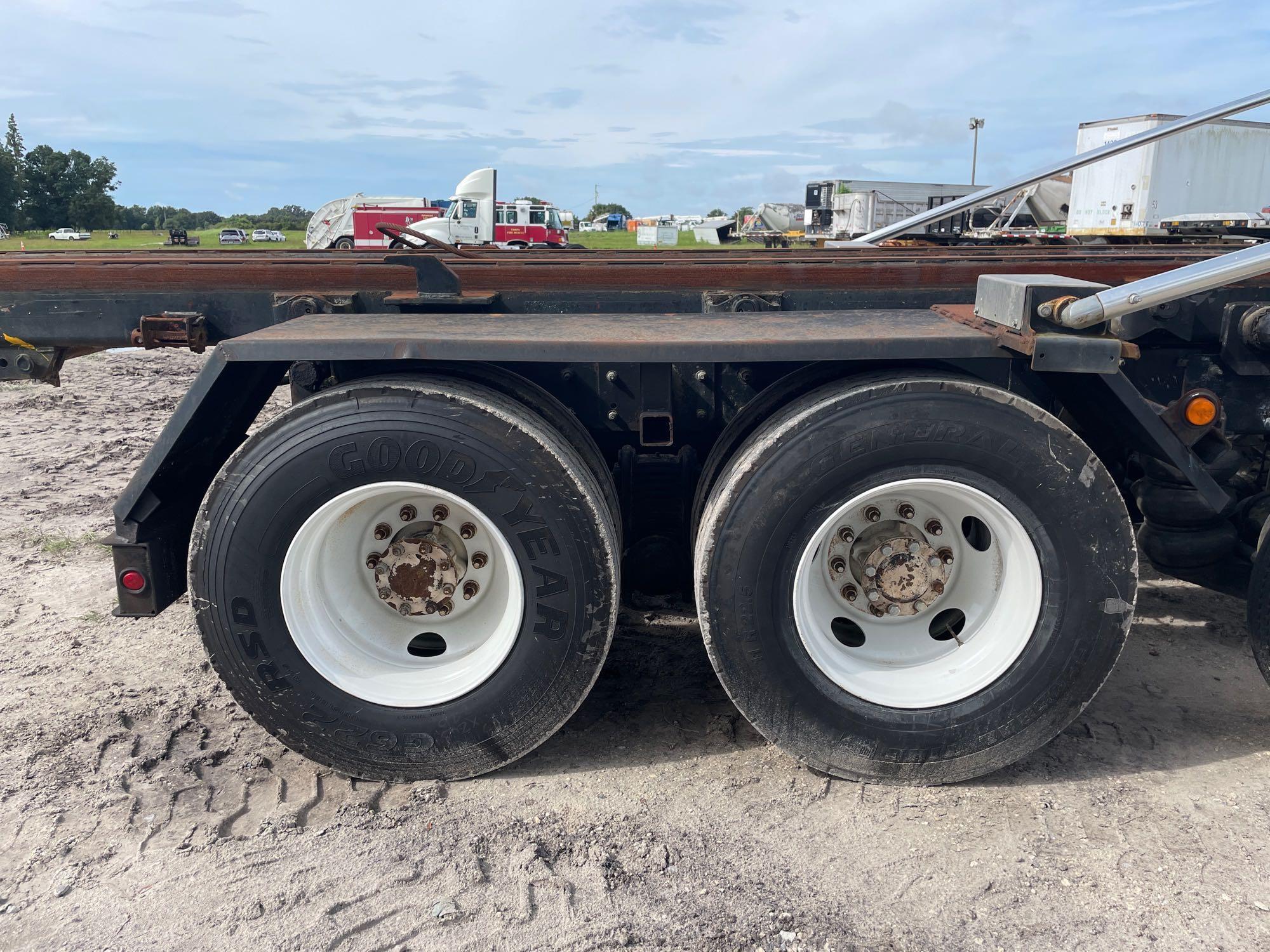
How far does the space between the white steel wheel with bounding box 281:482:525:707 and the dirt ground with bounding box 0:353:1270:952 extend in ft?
1.22

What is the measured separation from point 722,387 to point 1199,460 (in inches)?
63.3

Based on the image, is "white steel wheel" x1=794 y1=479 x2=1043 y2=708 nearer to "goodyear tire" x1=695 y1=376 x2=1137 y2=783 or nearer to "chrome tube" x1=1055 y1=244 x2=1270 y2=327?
"goodyear tire" x1=695 y1=376 x2=1137 y2=783

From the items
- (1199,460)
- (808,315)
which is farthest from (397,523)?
(1199,460)

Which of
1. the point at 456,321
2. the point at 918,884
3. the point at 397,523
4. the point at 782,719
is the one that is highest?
the point at 456,321

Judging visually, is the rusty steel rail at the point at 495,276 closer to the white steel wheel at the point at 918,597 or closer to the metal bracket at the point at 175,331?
the metal bracket at the point at 175,331

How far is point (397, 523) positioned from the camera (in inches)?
121

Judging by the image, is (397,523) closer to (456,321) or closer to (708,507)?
(456,321)

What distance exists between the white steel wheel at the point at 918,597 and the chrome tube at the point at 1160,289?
0.62 metres

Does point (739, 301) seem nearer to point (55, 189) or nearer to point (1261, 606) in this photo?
point (1261, 606)

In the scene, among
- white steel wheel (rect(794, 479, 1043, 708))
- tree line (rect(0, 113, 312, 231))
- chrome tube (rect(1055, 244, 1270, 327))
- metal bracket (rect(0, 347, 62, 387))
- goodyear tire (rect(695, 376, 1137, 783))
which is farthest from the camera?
tree line (rect(0, 113, 312, 231))

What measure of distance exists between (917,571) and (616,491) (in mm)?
1123

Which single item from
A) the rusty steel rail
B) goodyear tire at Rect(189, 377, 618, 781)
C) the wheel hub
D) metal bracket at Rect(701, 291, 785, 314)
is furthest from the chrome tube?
the wheel hub

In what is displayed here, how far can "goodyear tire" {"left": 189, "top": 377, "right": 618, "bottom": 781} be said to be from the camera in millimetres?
2727

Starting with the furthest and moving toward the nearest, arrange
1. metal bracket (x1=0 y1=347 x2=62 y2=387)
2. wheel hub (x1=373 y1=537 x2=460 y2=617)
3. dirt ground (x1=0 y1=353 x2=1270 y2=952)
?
metal bracket (x1=0 y1=347 x2=62 y2=387) < wheel hub (x1=373 y1=537 x2=460 y2=617) < dirt ground (x1=0 y1=353 x2=1270 y2=952)
